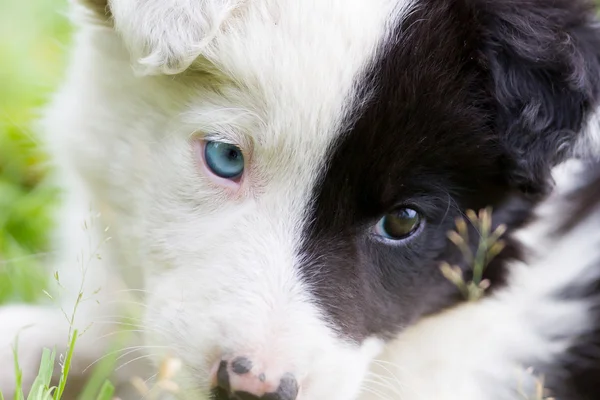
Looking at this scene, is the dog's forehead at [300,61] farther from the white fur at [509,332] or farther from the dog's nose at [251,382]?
the white fur at [509,332]

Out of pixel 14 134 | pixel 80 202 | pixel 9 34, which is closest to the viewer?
pixel 80 202

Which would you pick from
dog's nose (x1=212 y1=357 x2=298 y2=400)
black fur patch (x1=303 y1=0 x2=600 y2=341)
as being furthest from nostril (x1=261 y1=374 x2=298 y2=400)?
black fur patch (x1=303 y1=0 x2=600 y2=341)

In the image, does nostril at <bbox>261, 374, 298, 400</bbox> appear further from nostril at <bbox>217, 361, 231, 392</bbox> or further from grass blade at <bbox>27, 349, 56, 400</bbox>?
grass blade at <bbox>27, 349, 56, 400</bbox>

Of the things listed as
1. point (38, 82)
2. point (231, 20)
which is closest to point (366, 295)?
point (231, 20)

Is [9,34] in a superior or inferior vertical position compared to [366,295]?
inferior

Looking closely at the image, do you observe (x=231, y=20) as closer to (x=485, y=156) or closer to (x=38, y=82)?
(x=485, y=156)

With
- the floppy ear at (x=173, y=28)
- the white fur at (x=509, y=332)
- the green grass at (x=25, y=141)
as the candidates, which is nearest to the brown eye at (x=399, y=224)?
the white fur at (x=509, y=332)

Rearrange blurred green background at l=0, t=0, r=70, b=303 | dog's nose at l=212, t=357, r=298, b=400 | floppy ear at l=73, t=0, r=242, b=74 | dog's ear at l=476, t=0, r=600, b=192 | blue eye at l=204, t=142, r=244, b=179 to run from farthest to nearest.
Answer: blurred green background at l=0, t=0, r=70, b=303 → blue eye at l=204, t=142, r=244, b=179 → dog's ear at l=476, t=0, r=600, b=192 → floppy ear at l=73, t=0, r=242, b=74 → dog's nose at l=212, t=357, r=298, b=400

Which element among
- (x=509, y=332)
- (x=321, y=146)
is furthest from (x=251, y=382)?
(x=509, y=332)
